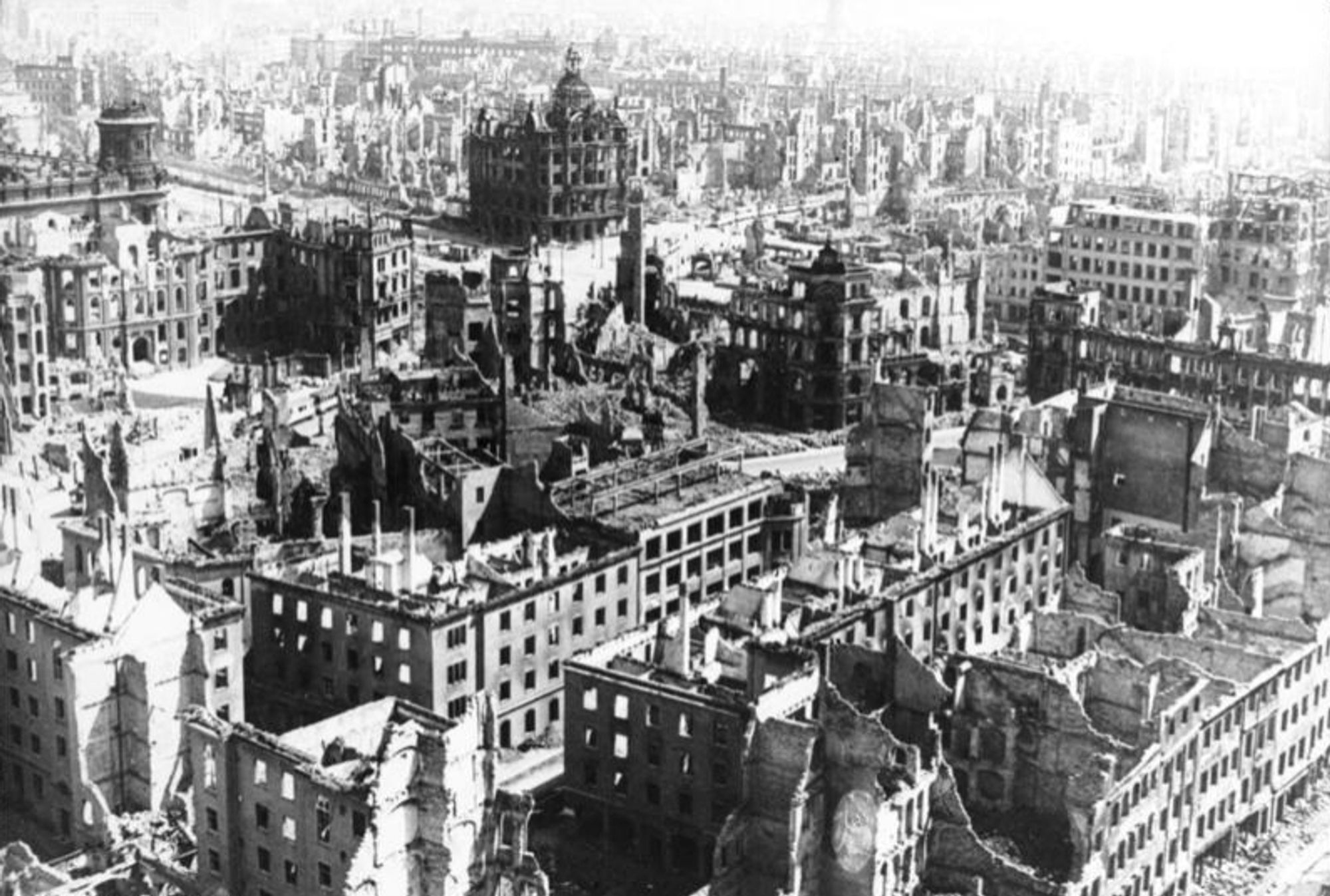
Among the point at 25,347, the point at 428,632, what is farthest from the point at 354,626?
the point at 25,347

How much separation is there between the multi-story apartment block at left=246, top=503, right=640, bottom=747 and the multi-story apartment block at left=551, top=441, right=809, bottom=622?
15.1ft

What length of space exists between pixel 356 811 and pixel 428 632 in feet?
68.6

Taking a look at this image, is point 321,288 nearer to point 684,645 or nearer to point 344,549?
point 344,549

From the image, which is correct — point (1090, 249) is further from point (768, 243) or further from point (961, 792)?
point (961, 792)

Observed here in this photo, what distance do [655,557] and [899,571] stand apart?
13.9 m

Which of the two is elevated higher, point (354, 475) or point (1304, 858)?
point (354, 475)

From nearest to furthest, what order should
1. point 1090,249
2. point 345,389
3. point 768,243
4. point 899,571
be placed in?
point 899,571 → point 345,389 → point 1090,249 → point 768,243

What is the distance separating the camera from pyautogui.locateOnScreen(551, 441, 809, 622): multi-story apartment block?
304 feet

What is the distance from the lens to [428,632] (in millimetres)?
78875

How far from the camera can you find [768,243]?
19888 centimetres

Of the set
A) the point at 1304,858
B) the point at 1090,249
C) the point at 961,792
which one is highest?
the point at 1090,249

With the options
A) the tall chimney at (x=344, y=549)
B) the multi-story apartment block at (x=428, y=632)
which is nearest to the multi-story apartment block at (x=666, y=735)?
the multi-story apartment block at (x=428, y=632)

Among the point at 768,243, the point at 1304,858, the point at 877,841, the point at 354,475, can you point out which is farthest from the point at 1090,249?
the point at 877,841

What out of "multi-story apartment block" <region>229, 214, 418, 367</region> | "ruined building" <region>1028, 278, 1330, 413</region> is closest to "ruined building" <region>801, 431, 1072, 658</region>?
"ruined building" <region>1028, 278, 1330, 413</region>
